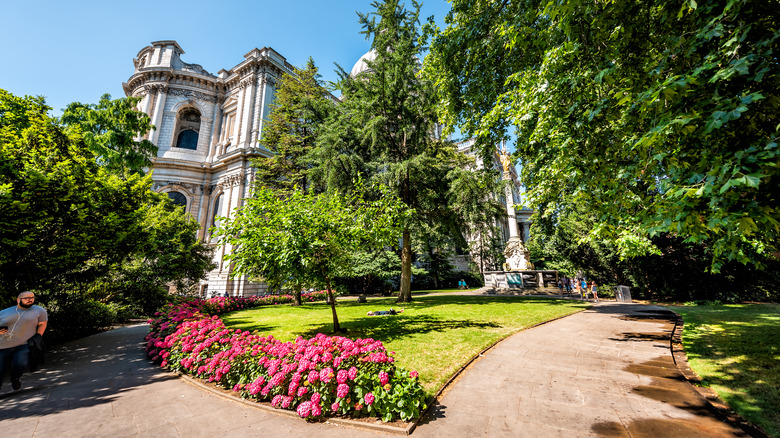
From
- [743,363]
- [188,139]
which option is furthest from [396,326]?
[188,139]

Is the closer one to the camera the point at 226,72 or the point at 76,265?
the point at 76,265

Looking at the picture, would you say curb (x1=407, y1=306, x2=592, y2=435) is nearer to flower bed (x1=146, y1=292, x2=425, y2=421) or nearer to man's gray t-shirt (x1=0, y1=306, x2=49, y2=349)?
flower bed (x1=146, y1=292, x2=425, y2=421)

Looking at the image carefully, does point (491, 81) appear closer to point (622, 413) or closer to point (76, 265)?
point (622, 413)

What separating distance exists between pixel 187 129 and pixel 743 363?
4747cm

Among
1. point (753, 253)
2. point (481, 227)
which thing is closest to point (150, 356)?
point (481, 227)

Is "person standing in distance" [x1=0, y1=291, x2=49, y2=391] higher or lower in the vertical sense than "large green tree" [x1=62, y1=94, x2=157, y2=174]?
lower

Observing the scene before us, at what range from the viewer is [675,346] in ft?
21.4

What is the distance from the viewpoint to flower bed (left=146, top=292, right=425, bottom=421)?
3.64m

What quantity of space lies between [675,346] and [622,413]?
4.72 metres

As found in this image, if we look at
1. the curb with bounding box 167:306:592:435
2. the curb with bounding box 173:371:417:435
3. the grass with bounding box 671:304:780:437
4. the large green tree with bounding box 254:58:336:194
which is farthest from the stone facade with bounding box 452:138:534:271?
the large green tree with bounding box 254:58:336:194

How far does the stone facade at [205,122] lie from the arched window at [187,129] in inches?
4.2

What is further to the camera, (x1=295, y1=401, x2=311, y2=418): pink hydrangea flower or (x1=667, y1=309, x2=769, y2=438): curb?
(x1=295, y1=401, x2=311, y2=418): pink hydrangea flower

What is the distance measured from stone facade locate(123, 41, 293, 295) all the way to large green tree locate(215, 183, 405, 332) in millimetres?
22529

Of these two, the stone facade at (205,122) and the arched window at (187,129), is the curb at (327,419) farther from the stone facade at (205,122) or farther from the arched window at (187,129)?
the arched window at (187,129)
